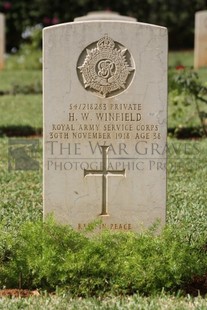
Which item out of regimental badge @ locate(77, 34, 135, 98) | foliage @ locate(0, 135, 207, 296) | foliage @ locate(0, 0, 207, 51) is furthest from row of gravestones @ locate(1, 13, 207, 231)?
foliage @ locate(0, 0, 207, 51)

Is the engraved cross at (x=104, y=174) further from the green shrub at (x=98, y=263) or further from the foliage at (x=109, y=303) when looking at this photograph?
the foliage at (x=109, y=303)

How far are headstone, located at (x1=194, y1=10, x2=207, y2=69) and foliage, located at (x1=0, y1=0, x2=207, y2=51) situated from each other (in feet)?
19.4

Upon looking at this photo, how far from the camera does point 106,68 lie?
5008mm

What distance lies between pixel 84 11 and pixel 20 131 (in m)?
12.7

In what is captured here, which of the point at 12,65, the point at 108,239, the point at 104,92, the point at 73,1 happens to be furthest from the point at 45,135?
the point at 73,1

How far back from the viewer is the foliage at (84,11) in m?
22.5

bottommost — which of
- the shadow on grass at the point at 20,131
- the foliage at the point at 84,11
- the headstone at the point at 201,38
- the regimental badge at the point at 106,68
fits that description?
the shadow on grass at the point at 20,131

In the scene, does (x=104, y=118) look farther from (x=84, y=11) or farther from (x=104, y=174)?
(x=84, y=11)

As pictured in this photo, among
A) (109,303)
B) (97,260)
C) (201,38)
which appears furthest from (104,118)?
(201,38)

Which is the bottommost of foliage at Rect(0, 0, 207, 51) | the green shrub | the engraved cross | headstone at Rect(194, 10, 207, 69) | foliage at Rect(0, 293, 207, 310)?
foliage at Rect(0, 293, 207, 310)

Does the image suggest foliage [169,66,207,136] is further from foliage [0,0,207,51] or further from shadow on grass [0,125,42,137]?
foliage [0,0,207,51]

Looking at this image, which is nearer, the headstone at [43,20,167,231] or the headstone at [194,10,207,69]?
the headstone at [43,20,167,231]

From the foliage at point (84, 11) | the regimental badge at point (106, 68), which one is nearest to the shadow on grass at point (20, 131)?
the regimental badge at point (106, 68)

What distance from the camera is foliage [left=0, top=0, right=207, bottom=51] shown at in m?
22.5
